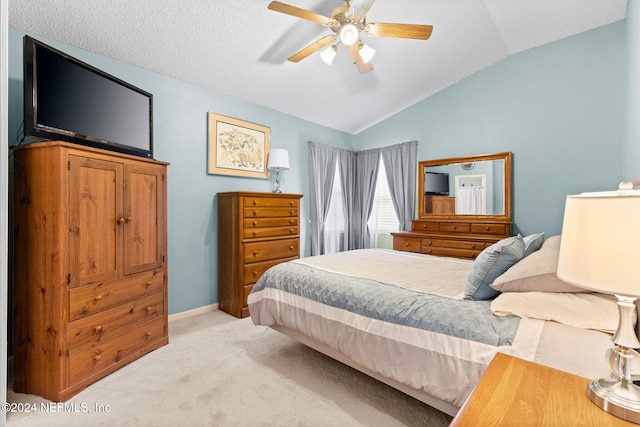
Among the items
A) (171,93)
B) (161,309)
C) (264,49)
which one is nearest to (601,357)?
(161,309)

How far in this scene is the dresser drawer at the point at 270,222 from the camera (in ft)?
10.6

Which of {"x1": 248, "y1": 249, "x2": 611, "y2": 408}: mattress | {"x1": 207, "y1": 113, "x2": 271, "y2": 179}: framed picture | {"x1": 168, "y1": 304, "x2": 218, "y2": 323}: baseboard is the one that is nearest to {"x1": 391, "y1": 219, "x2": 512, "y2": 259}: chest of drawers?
{"x1": 248, "y1": 249, "x2": 611, "y2": 408}: mattress

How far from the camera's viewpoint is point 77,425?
1598mm

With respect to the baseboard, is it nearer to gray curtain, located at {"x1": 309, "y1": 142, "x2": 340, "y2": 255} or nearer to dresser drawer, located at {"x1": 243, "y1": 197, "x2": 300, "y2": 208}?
dresser drawer, located at {"x1": 243, "y1": 197, "x2": 300, "y2": 208}

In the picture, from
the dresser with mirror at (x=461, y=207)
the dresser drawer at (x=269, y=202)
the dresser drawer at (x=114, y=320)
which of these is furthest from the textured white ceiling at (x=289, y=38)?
the dresser drawer at (x=114, y=320)

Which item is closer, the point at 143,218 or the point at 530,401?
the point at 530,401

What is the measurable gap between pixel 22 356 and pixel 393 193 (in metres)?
4.37

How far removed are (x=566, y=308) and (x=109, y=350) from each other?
2.73 meters

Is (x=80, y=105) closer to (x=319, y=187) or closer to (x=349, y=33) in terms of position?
(x=349, y=33)

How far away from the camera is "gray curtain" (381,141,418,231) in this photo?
448 centimetres

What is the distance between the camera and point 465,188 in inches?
157

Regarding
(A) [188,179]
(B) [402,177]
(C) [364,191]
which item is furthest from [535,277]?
(C) [364,191]

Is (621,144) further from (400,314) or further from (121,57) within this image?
(121,57)

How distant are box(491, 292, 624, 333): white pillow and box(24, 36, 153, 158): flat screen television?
9.25 feet
